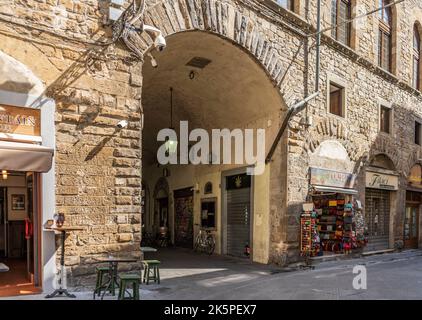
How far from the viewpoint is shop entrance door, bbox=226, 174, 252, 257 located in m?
12.4

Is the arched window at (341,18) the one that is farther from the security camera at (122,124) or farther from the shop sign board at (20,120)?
the shop sign board at (20,120)

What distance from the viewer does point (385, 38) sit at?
51.9ft

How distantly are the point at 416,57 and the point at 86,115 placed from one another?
16.3 metres

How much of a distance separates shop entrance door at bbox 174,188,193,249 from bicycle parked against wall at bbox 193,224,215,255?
3.80 feet

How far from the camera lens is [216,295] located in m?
7.34

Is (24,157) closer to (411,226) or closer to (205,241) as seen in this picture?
(205,241)

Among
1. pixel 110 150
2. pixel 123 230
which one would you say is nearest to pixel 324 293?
pixel 123 230

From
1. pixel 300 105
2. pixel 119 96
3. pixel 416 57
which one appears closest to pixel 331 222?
pixel 300 105

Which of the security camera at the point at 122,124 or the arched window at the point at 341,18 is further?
the arched window at the point at 341,18

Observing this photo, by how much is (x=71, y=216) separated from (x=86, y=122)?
1.67 m

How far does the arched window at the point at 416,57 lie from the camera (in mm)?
17938

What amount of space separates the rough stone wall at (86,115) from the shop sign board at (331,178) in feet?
19.5

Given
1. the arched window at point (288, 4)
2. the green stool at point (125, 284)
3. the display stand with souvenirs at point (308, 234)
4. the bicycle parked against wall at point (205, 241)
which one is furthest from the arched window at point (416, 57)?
the green stool at point (125, 284)

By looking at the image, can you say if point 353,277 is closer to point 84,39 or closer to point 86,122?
point 86,122
